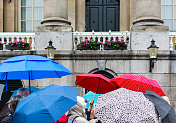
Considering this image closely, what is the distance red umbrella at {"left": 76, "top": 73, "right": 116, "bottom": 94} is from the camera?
5410 mm

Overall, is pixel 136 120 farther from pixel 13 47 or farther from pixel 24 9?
pixel 24 9

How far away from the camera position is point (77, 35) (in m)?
11.2

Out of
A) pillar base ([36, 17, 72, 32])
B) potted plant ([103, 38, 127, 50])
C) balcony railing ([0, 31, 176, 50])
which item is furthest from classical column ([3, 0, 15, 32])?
potted plant ([103, 38, 127, 50])

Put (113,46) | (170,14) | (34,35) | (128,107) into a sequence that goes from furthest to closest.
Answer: (170,14) → (34,35) → (113,46) → (128,107)

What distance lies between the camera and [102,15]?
49.3 feet

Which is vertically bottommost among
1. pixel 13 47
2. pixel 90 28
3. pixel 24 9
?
pixel 13 47

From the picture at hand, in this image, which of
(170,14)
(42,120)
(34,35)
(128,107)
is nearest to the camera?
(42,120)

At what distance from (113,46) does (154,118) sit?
757 centimetres

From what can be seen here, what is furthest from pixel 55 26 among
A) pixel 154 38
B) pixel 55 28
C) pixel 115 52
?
pixel 154 38

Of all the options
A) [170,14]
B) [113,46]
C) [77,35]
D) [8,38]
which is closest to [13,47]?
[8,38]

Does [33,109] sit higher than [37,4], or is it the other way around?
[37,4]

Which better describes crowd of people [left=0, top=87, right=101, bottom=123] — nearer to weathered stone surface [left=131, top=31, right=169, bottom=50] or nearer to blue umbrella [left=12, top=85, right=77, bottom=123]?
blue umbrella [left=12, top=85, right=77, bottom=123]

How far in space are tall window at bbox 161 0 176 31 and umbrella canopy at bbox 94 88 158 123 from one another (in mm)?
12500

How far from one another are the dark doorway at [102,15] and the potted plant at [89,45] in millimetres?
4377
